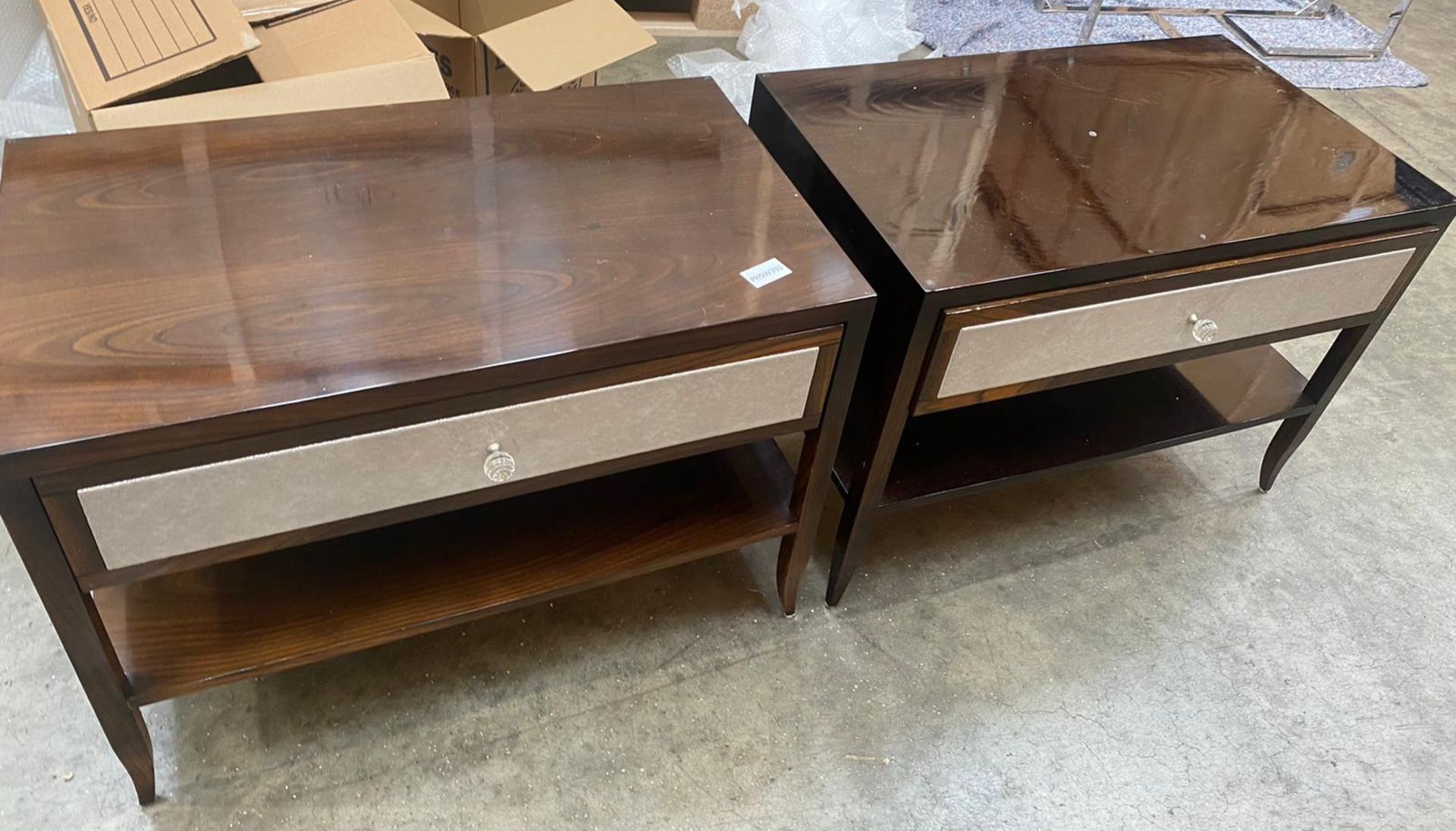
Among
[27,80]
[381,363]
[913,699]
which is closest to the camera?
[381,363]

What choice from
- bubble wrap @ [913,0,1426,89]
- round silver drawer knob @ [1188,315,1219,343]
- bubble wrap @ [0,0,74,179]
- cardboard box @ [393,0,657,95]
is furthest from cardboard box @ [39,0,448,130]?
bubble wrap @ [913,0,1426,89]

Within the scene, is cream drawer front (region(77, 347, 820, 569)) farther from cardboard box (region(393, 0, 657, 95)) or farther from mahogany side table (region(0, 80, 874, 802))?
cardboard box (region(393, 0, 657, 95))

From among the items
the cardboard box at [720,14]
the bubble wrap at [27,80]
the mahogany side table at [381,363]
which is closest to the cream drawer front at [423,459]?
the mahogany side table at [381,363]

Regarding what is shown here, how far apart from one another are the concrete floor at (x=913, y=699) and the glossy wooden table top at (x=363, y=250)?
0.47 m

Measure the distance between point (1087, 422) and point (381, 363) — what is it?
827 millimetres

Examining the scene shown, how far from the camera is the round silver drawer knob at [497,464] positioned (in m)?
0.84

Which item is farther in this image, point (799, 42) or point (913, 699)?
point (799, 42)

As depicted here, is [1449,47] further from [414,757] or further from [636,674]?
[414,757]

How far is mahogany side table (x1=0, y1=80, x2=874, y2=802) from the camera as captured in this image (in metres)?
0.75

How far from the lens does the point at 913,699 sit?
116cm

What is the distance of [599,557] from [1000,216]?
501 mm

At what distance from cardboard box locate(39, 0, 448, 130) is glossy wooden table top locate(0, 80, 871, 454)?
87mm

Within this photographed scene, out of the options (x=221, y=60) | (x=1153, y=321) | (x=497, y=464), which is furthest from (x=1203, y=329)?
(x=221, y=60)

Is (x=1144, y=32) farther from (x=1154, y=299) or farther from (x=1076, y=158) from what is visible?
(x=1154, y=299)
